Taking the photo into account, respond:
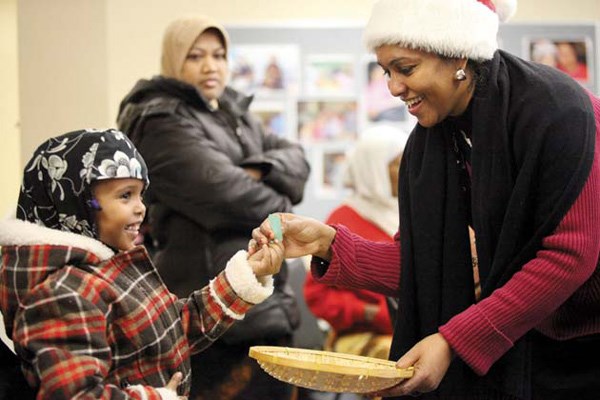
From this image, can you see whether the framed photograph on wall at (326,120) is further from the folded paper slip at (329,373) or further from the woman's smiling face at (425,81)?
the folded paper slip at (329,373)

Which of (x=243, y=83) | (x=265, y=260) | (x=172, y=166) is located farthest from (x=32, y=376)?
(x=243, y=83)

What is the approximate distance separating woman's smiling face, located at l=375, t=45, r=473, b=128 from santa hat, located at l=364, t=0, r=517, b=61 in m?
0.02

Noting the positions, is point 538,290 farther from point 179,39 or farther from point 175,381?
point 179,39

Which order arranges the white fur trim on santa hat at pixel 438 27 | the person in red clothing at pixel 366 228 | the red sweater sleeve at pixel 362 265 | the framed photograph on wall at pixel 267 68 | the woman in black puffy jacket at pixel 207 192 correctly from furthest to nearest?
the framed photograph on wall at pixel 267 68 < the person in red clothing at pixel 366 228 < the woman in black puffy jacket at pixel 207 192 < the red sweater sleeve at pixel 362 265 < the white fur trim on santa hat at pixel 438 27

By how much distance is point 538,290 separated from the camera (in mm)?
1849

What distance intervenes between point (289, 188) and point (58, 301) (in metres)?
1.47

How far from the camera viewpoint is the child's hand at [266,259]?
2.01 metres

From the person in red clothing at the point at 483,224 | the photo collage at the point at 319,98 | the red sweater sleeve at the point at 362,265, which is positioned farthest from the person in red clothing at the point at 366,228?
the person in red clothing at the point at 483,224

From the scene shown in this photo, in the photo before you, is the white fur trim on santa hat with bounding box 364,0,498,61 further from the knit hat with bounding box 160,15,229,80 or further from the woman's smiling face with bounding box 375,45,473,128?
the knit hat with bounding box 160,15,229,80

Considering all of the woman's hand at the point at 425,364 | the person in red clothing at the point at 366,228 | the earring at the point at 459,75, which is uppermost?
the earring at the point at 459,75

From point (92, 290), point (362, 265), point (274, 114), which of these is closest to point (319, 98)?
point (274, 114)

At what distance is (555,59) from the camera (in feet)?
15.2

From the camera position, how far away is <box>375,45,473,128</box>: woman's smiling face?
6.44 feet

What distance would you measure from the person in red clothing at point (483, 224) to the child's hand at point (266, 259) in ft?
0.10
